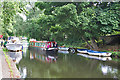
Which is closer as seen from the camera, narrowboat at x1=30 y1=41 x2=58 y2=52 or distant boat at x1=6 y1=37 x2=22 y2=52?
distant boat at x1=6 y1=37 x2=22 y2=52

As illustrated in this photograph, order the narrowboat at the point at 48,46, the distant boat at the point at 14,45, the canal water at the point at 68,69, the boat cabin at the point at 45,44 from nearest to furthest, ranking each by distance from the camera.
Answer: the canal water at the point at 68,69 < the distant boat at the point at 14,45 < the narrowboat at the point at 48,46 < the boat cabin at the point at 45,44

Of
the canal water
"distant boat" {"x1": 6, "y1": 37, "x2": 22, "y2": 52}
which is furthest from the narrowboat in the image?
the canal water

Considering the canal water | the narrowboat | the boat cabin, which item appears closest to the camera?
the canal water

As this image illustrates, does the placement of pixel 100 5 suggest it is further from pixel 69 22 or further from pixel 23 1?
pixel 23 1

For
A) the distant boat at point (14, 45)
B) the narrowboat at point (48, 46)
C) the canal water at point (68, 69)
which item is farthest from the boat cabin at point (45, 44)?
the canal water at point (68, 69)

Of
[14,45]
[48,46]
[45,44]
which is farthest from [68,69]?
[45,44]

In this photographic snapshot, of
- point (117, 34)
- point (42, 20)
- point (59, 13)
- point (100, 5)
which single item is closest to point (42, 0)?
point (42, 20)

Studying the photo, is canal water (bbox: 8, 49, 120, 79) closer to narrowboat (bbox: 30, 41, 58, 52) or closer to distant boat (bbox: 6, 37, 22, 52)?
distant boat (bbox: 6, 37, 22, 52)

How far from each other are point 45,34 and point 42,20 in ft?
48.2

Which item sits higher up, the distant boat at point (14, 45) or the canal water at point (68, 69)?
the distant boat at point (14, 45)

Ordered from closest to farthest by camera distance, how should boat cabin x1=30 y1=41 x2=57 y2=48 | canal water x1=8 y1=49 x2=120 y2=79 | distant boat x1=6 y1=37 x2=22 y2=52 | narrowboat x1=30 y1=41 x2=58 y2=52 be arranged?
canal water x1=8 y1=49 x2=120 y2=79 → distant boat x1=6 y1=37 x2=22 y2=52 → narrowboat x1=30 y1=41 x2=58 y2=52 → boat cabin x1=30 y1=41 x2=57 y2=48

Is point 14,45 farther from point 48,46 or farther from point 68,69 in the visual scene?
point 68,69

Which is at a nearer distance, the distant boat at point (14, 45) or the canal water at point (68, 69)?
the canal water at point (68, 69)

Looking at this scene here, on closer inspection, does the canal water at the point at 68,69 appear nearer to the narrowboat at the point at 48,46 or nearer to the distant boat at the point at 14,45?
the distant boat at the point at 14,45
